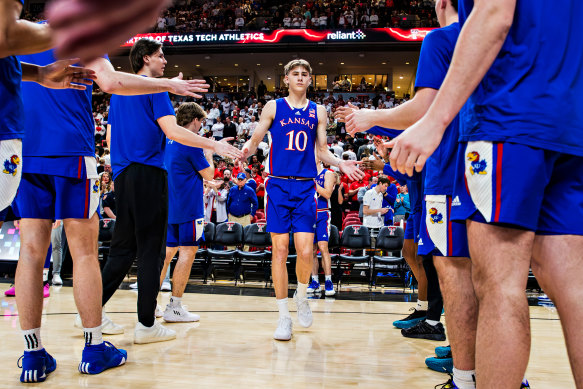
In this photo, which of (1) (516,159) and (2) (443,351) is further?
(2) (443,351)

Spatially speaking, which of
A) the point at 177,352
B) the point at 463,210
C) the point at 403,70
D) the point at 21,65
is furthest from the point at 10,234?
the point at 403,70

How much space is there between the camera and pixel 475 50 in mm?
1415

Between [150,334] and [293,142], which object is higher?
[293,142]

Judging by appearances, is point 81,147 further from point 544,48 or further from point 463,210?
point 544,48

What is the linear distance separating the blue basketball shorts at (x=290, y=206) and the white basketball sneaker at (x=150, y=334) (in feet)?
4.26

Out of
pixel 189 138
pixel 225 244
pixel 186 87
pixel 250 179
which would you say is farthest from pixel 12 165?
pixel 250 179

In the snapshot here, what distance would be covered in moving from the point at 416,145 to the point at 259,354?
2437 mm

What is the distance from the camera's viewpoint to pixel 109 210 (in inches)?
347

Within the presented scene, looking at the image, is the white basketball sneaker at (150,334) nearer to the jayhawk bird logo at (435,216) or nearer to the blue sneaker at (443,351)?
the blue sneaker at (443,351)

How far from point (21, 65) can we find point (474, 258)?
221cm

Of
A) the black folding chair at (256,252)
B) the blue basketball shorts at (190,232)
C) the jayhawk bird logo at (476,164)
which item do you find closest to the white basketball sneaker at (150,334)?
the blue basketball shorts at (190,232)

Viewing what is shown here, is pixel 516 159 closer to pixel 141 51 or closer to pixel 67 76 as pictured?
pixel 67 76

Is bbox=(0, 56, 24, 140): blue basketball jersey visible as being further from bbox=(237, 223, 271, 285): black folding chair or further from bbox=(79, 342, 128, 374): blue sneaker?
bbox=(237, 223, 271, 285): black folding chair

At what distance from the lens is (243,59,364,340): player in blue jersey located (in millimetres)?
4406
